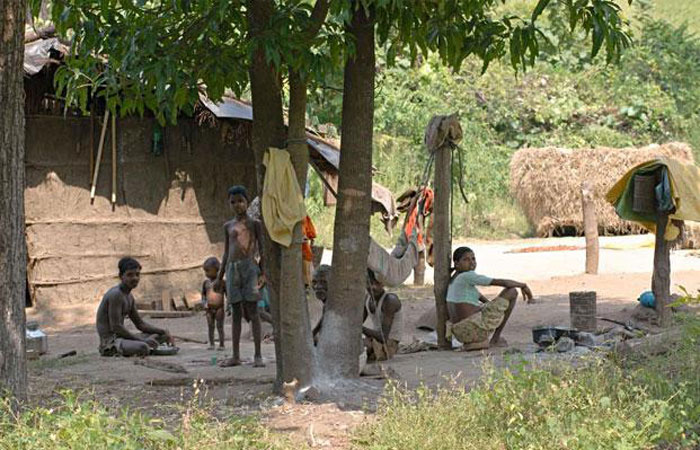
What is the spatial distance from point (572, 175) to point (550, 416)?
16.1 m

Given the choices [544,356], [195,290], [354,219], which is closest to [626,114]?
[195,290]

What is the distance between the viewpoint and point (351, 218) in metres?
6.87

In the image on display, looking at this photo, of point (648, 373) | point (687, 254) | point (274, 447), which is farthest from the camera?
point (687, 254)

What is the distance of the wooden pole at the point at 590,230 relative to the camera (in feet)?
48.1

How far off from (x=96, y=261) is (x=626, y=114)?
643 inches

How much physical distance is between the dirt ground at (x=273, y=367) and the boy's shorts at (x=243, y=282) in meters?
0.49

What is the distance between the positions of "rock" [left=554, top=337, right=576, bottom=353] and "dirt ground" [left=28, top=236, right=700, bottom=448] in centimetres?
49

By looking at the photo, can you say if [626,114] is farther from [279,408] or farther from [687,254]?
[279,408]

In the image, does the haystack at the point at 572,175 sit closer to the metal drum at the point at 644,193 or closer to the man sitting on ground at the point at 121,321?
the metal drum at the point at 644,193

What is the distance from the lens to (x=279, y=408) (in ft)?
21.2

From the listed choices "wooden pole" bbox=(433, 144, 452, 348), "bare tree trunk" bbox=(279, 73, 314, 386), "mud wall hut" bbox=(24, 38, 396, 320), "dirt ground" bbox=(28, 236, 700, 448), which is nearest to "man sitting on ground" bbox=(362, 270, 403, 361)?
"dirt ground" bbox=(28, 236, 700, 448)

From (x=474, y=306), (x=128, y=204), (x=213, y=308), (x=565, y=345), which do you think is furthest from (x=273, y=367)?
(x=128, y=204)

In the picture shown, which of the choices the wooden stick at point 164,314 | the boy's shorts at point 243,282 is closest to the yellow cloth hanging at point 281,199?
the boy's shorts at point 243,282

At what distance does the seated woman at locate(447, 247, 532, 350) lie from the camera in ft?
29.8
